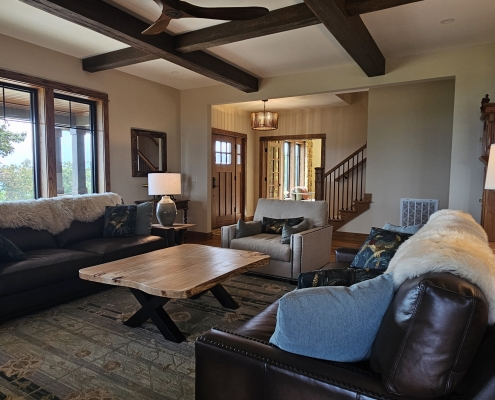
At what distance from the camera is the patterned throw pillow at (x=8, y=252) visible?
113 inches

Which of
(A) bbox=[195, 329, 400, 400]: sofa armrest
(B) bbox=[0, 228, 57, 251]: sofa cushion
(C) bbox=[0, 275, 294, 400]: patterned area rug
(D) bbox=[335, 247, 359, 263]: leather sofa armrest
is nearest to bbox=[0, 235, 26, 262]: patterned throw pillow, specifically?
(B) bbox=[0, 228, 57, 251]: sofa cushion

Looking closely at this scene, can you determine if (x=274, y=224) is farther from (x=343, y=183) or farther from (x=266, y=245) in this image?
(x=343, y=183)

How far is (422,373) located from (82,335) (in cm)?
237

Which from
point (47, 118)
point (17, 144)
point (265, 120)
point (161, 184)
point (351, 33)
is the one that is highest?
point (351, 33)

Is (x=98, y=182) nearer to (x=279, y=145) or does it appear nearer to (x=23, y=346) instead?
(x=23, y=346)

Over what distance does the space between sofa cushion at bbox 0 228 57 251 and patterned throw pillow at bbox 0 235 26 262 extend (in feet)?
1.14

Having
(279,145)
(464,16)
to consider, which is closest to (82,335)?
(464,16)

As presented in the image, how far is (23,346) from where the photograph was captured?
2.36 metres

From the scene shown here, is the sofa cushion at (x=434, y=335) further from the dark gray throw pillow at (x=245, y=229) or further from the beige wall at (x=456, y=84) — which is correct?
the beige wall at (x=456, y=84)

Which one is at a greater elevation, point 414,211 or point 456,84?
point 456,84

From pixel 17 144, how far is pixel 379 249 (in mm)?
4230

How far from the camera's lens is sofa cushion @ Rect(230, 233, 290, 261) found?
12.4 ft

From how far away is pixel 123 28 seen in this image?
327 cm

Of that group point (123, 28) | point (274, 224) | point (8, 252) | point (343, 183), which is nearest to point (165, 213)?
point (274, 224)
